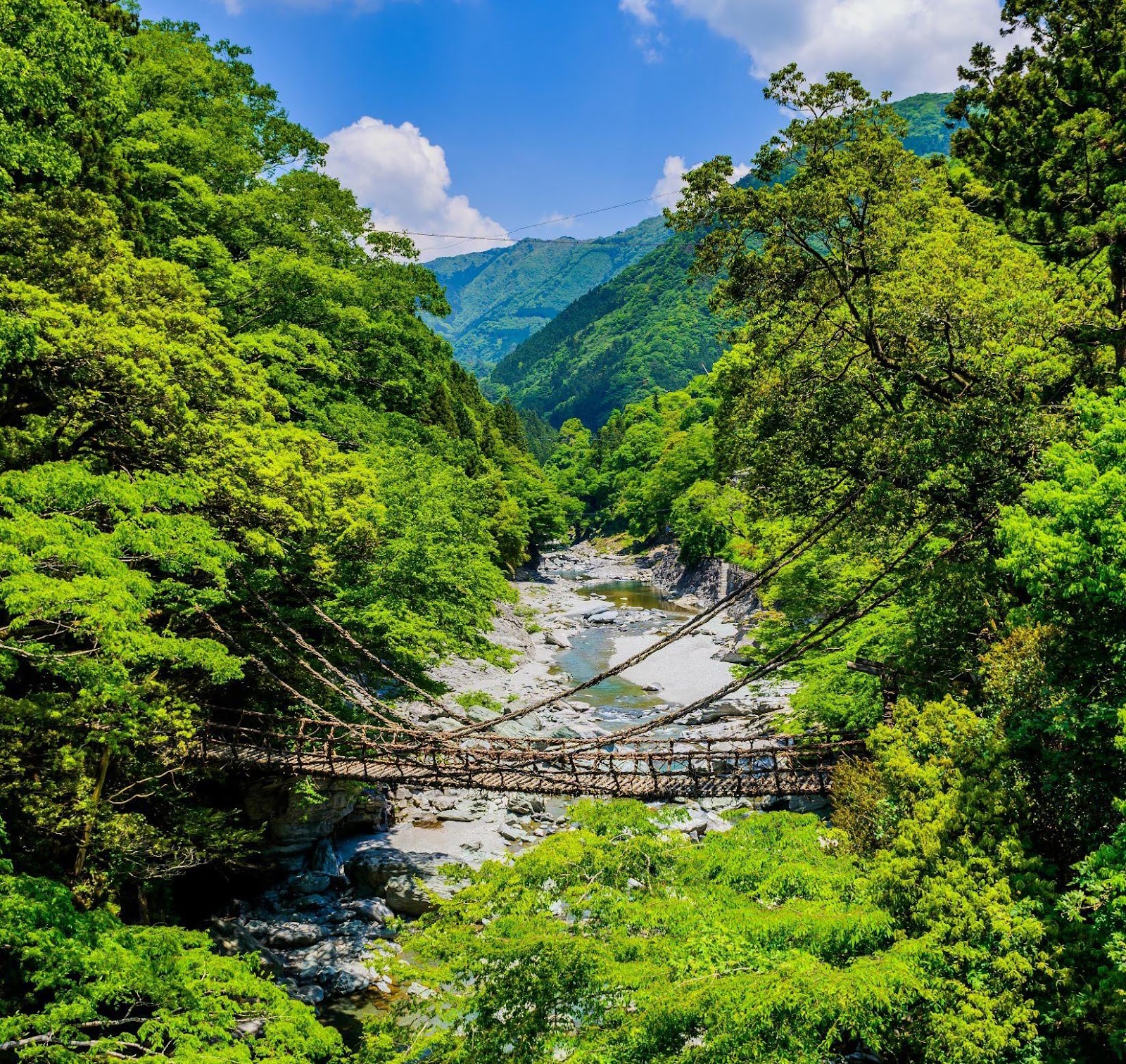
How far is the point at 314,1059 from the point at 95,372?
714 centimetres

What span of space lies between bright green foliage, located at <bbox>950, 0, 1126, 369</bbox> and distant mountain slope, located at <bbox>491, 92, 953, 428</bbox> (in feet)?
230

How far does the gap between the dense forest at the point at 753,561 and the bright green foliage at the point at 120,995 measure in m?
0.04

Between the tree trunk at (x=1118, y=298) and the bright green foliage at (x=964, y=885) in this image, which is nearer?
the bright green foliage at (x=964, y=885)

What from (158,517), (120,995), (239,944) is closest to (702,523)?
(239,944)

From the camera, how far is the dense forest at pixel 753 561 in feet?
16.9

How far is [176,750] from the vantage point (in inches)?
351

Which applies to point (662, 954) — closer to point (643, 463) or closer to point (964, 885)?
point (964, 885)

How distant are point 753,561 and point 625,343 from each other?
9936 centimetres

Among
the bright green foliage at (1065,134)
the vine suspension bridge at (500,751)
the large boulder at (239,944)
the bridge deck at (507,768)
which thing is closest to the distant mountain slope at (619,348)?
the bright green foliage at (1065,134)

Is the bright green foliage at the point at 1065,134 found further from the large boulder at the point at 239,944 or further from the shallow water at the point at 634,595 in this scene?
the shallow water at the point at 634,595

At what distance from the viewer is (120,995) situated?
16.5ft

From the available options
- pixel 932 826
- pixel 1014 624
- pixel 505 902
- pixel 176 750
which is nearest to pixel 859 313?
pixel 1014 624

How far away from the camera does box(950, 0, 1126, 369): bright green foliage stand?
359 inches

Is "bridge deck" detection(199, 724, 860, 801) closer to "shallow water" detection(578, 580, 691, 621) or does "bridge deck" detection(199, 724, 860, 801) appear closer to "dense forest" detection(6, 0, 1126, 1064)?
"dense forest" detection(6, 0, 1126, 1064)
